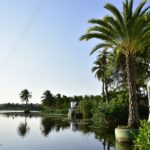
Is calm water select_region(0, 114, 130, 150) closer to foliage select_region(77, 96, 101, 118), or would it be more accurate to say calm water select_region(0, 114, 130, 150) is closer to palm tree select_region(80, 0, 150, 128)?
palm tree select_region(80, 0, 150, 128)

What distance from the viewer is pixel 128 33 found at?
2048cm

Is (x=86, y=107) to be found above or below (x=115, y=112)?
above

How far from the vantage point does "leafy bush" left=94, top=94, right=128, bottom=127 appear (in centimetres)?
3175

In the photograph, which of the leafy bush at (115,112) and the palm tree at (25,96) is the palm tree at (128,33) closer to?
the leafy bush at (115,112)

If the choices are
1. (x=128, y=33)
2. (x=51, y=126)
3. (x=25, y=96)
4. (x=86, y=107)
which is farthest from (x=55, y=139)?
(x=25, y=96)

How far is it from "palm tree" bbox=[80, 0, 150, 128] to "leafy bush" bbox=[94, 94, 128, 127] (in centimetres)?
1097

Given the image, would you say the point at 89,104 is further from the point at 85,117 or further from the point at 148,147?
the point at 148,147

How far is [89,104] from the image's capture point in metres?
51.5

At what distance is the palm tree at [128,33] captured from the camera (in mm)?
20548

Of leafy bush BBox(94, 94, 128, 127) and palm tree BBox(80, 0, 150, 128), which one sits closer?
palm tree BBox(80, 0, 150, 128)

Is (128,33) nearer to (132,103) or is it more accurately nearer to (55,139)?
(132,103)

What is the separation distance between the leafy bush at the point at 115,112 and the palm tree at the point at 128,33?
11.0m

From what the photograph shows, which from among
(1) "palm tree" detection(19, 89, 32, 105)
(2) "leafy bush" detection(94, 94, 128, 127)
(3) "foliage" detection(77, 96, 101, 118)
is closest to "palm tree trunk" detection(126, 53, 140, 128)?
(2) "leafy bush" detection(94, 94, 128, 127)

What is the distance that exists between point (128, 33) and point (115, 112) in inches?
511
